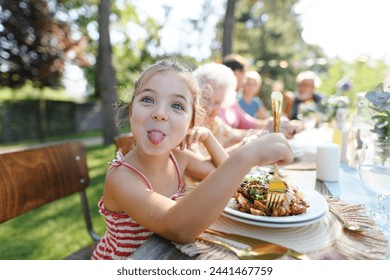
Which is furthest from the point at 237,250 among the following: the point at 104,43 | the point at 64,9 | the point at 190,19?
the point at 190,19

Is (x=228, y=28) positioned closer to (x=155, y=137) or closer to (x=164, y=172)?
(x=164, y=172)

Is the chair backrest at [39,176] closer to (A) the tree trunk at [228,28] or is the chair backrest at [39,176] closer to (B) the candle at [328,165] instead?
(B) the candle at [328,165]

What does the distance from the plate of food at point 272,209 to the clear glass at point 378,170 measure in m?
0.14

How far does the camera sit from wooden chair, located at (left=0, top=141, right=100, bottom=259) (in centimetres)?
104

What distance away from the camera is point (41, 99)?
8.68 m

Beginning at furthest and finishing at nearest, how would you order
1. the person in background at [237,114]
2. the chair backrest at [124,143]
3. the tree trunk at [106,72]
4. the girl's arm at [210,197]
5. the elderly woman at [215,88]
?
the tree trunk at [106,72], the person in background at [237,114], the elderly woman at [215,88], the chair backrest at [124,143], the girl's arm at [210,197]

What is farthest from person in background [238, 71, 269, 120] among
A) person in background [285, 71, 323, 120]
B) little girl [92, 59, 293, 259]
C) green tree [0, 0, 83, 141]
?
green tree [0, 0, 83, 141]

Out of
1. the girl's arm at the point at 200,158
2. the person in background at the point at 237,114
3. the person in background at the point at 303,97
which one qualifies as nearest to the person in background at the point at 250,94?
the person in background at the point at 237,114

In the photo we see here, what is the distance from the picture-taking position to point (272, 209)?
756 mm

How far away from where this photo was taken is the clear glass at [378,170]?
83 centimetres

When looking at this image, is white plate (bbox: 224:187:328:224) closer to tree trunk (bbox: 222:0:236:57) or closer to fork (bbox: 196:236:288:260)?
fork (bbox: 196:236:288:260)

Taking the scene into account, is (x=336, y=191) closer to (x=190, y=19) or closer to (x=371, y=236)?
(x=371, y=236)

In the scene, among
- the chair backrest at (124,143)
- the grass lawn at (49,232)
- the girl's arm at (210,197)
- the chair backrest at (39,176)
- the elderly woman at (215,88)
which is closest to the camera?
the girl's arm at (210,197)

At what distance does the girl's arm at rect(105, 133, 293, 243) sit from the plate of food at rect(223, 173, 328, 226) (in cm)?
14
